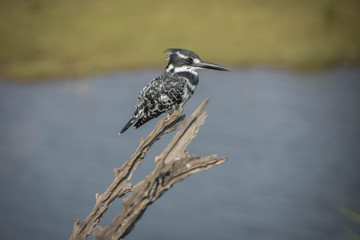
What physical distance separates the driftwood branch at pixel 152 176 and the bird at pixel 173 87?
1201mm

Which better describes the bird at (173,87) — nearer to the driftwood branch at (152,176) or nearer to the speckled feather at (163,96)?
the speckled feather at (163,96)

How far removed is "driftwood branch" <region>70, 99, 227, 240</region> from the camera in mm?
3471

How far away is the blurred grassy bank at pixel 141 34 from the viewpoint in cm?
1273

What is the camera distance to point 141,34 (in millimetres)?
13109

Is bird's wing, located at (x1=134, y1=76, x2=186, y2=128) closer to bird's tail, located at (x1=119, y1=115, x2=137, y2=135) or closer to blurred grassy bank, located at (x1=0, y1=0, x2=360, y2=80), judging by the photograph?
bird's tail, located at (x1=119, y1=115, x2=137, y2=135)

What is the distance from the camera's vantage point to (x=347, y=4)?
1564 centimetres

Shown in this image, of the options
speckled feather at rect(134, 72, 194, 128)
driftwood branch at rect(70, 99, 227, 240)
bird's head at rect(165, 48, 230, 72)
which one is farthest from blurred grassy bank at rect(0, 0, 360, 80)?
driftwood branch at rect(70, 99, 227, 240)

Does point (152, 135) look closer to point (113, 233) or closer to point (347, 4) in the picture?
point (113, 233)

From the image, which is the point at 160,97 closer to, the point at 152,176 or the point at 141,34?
the point at 152,176

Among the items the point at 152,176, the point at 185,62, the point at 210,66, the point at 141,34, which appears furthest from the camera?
the point at 141,34

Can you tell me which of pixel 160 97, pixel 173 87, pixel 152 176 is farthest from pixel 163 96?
→ pixel 152 176

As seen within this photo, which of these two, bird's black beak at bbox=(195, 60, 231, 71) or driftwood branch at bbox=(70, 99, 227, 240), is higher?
bird's black beak at bbox=(195, 60, 231, 71)

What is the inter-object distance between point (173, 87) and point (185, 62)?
0.36 m

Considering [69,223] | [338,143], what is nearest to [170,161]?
[69,223]
